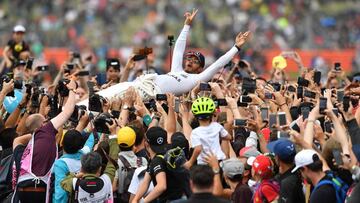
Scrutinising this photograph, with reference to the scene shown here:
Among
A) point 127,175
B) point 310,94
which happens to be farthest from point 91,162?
point 310,94

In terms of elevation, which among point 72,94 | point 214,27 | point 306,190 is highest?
point 214,27

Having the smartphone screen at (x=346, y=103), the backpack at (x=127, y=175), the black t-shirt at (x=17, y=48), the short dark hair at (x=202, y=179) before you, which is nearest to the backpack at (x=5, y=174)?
the backpack at (x=127, y=175)

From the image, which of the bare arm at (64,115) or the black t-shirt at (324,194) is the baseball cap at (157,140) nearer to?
the bare arm at (64,115)

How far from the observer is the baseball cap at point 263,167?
35.9 ft

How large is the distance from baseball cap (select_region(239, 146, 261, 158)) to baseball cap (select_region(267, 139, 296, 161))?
0.92 meters

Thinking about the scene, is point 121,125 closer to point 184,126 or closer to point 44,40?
point 184,126

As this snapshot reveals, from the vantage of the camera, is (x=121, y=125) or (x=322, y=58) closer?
(x=121, y=125)

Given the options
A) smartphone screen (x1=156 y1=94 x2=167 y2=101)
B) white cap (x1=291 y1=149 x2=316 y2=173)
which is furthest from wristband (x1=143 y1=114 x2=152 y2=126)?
white cap (x1=291 y1=149 x2=316 y2=173)

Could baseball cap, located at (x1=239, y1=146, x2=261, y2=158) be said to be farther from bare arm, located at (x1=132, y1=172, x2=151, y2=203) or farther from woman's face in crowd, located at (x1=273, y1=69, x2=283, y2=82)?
woman's face in crowd, located at (x1=273, y1=69, x2=283, y2=82)

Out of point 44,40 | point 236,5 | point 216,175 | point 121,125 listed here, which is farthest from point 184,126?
point 236,5

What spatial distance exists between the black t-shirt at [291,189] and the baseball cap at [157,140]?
1.49 meters

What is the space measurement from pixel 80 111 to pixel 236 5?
86.6 feet

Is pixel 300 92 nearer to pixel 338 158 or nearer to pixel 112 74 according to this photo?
pixel 338 158

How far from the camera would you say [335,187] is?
10.1 m
